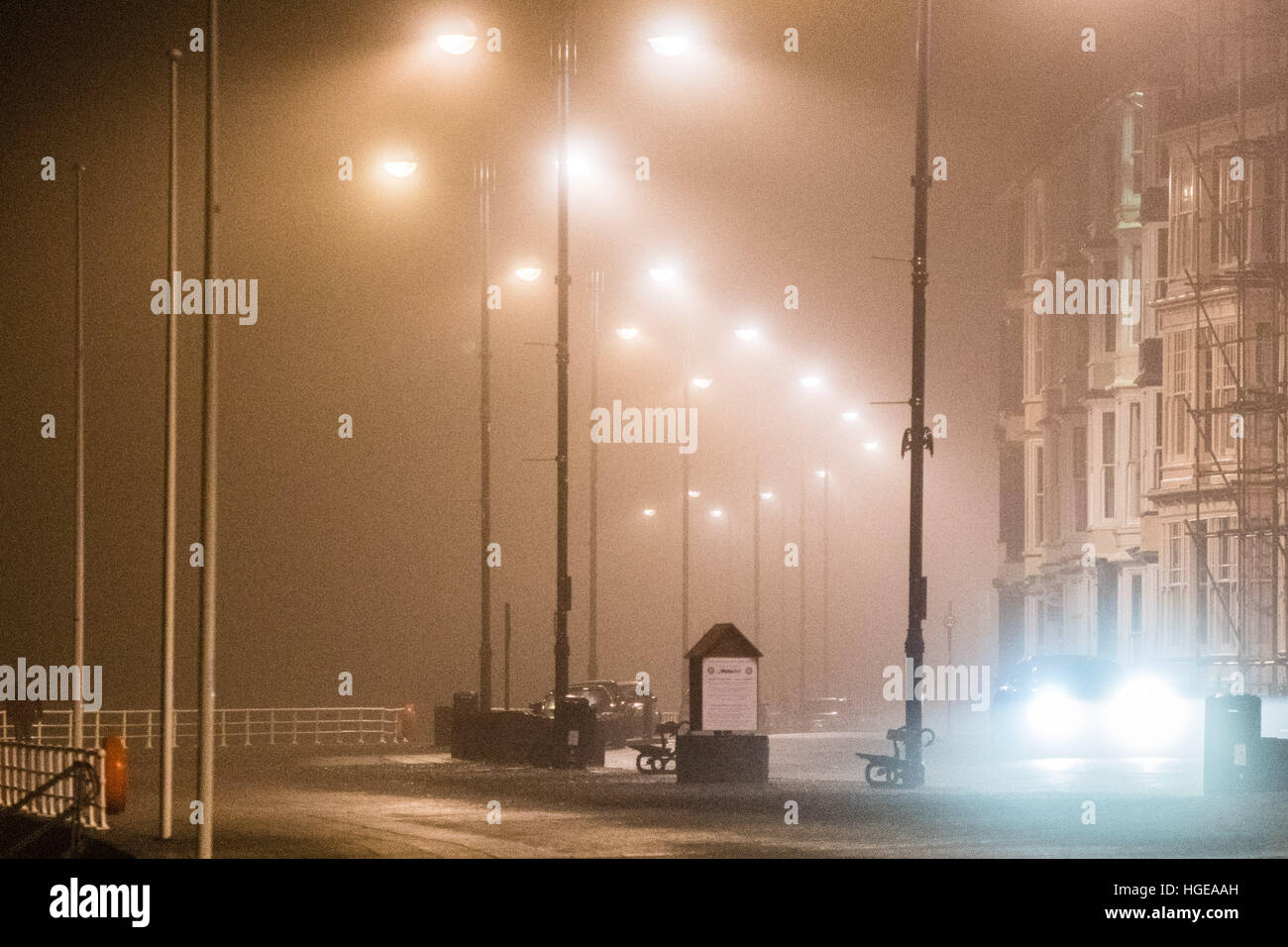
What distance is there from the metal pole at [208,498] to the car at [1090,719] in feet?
84.8

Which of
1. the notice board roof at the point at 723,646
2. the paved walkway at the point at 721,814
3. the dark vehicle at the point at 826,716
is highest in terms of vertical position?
the notice board roof at the point at 723,646

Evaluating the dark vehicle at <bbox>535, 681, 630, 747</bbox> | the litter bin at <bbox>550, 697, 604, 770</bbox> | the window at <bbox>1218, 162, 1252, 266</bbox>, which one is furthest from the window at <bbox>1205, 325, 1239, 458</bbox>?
the litter bin at <bbox>550, 697, 604, 770</bbox>

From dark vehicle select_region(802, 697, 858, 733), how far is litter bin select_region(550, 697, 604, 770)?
25679mm

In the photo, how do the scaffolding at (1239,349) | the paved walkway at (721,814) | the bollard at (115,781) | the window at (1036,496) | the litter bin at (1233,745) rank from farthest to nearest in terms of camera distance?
the window at (1036,496)
the scaffolding at (1239,349)
the litter bin at (1233,745)
the bollard at (115,781)
the paved walkway at (721,814)

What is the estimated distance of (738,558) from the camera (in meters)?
118

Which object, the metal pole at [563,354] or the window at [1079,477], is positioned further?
the window at [1079,477]

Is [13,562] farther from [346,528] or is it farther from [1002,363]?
[1002,363]

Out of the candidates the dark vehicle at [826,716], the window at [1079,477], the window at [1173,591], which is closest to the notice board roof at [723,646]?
the window at [1173,591]

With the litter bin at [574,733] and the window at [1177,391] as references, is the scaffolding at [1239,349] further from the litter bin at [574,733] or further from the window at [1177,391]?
the litter bin at [574,733]

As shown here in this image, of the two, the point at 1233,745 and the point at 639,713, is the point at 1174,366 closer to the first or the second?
the point at 639,713

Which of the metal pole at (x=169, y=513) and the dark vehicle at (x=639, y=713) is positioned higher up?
the metal pole at (x=169, y=513)

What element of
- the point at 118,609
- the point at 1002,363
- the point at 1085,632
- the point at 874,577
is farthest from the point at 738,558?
the point at 1085,632

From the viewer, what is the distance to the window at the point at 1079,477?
5906 centimetres
